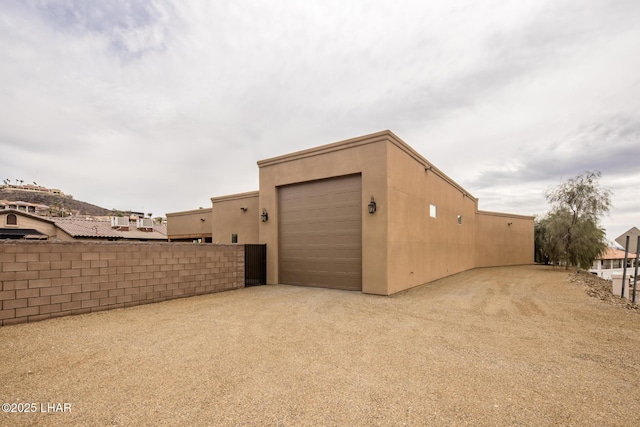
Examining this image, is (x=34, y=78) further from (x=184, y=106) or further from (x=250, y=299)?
(x=250, y=299)

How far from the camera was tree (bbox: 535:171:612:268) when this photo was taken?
49.9ft

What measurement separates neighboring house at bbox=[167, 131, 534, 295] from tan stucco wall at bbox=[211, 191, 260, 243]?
8.91 feet

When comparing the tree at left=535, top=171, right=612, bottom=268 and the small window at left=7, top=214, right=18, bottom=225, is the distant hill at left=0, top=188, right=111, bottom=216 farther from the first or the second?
the tree at left=535, top=171, right=612, bottom=268

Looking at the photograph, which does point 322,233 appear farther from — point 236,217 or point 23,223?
point 23,223

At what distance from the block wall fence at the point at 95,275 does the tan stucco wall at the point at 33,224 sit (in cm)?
2567

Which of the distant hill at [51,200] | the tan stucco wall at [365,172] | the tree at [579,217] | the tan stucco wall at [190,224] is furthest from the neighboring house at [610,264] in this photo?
the distant hill at [51,200]

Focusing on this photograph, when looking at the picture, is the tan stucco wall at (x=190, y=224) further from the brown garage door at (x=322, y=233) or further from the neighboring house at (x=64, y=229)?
the neighboring house at (x=64, y=229)

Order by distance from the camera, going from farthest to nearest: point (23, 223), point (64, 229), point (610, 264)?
1. point (610, 264)
2. point (23, 223)
3. point (64, 229)

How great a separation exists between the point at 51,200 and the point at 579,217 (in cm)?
8802

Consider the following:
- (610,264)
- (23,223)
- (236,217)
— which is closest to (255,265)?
(236,217)

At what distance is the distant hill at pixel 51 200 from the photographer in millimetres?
58562

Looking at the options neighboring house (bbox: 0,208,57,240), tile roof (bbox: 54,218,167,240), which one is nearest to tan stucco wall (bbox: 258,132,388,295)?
tile roof (bbox: 54,218,167,240)

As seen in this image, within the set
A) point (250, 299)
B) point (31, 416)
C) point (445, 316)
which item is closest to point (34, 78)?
point (250, 299)

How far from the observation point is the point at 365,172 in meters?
8.25
